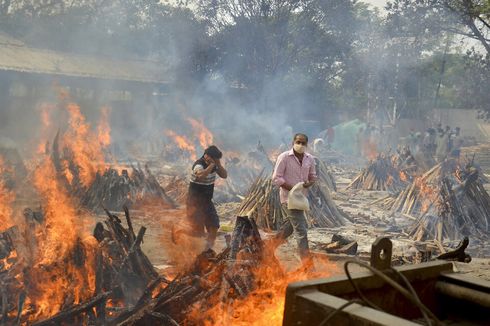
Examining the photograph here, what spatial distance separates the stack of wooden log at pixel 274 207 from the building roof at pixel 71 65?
14.5m

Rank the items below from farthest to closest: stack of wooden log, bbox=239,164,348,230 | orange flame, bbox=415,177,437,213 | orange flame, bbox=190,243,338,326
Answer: orange flame, bbox=415,177,437,213 < stack of wooden log, bbox=239,164,348,230 < orange flame, bbox=190,243,338,326

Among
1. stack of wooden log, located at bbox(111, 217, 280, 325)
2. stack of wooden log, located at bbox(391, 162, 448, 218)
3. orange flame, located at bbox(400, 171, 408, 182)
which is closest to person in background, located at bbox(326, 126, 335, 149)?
orange flame, located at bbox(400, 171, 408, 182)

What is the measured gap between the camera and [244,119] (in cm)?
3173

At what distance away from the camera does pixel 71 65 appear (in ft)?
82.1

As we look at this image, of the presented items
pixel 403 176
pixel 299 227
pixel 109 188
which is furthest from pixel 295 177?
pixel 403 176

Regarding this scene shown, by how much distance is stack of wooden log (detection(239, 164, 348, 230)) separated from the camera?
10.6 meters

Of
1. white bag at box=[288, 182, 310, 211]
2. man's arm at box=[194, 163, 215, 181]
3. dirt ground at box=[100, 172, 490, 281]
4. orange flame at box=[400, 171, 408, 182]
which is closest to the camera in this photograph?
white bag at box=[288, 182, 310, 211]

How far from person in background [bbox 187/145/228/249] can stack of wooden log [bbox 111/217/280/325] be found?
2.86 metres

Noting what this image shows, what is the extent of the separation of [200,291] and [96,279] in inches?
41.2

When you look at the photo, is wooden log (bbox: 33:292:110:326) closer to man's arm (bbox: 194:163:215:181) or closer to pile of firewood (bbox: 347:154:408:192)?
man's arm (bbox: 194:163:215:181)

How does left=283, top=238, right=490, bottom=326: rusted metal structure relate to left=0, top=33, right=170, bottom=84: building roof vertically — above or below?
below

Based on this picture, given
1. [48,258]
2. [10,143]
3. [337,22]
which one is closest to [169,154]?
[10,143]

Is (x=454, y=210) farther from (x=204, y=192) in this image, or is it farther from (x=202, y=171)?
(x=202, y=171)

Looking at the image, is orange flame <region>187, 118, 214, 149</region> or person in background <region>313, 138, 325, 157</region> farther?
person in background <region>313, 138, 325, 157</region>
